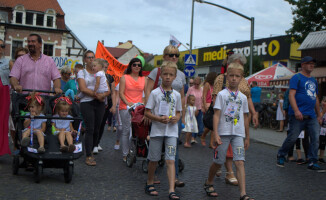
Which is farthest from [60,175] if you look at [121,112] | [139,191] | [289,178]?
[289,178]

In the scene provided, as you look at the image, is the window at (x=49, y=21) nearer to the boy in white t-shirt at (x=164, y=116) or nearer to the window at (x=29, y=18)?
the window at (x=29, y=18)

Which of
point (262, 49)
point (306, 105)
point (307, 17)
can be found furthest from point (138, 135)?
point (262, 49)

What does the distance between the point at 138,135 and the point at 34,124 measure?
1.47 metres

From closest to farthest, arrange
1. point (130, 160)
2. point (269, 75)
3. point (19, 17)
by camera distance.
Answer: point (130, 160)
point (269, 75)
point (19, 17)

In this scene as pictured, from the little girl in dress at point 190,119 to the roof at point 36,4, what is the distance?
144 feet

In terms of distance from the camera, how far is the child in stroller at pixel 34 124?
5.91 m

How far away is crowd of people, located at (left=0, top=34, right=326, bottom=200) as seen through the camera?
5535 mm

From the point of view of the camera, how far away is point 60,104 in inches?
257

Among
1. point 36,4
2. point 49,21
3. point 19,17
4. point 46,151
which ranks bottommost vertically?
point 46,151

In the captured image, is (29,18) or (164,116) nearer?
(164,116)

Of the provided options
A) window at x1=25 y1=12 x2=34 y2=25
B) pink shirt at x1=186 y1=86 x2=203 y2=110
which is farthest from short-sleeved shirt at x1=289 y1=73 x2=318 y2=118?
window at x1=25 y1=12 x2=34 y2=25

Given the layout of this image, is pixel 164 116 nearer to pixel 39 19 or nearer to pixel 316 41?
pixel 316 41

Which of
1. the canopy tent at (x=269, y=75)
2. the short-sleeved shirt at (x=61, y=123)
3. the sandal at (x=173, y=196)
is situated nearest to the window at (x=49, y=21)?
the canopy tent at (x=269, y=75)

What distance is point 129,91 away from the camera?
8164 mm
